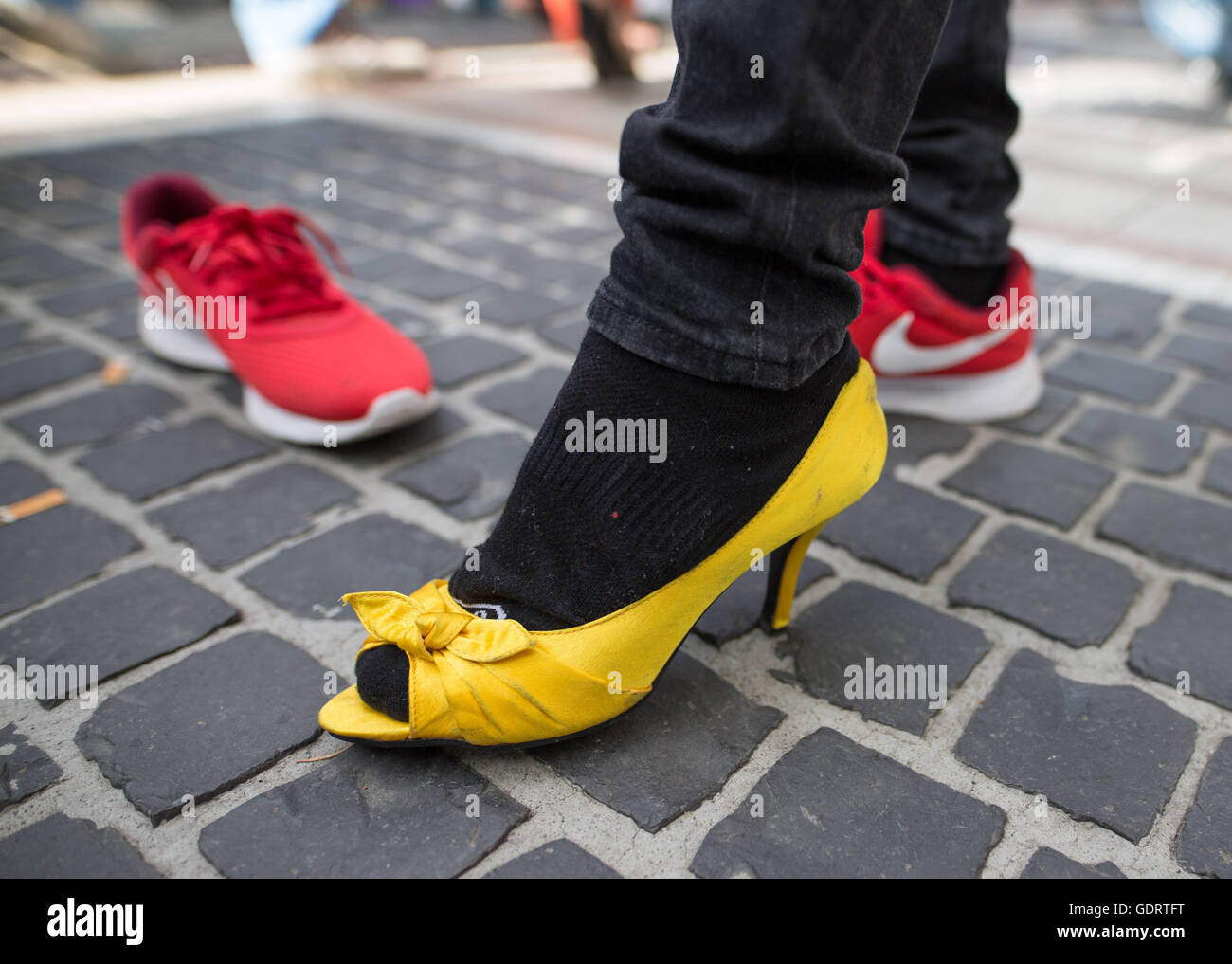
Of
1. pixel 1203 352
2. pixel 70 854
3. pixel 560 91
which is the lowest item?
pixel 70 854

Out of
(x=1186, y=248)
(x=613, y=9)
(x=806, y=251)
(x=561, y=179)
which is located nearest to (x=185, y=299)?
(x=806, y=251)

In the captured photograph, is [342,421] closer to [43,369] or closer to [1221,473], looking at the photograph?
[43,369]

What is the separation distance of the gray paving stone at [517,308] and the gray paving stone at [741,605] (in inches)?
49.3

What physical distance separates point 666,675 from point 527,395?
3.31 feet

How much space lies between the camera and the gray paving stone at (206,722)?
117 centimetres

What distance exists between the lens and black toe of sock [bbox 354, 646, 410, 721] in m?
1.15

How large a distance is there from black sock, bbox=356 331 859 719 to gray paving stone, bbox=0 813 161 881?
0.32 meters

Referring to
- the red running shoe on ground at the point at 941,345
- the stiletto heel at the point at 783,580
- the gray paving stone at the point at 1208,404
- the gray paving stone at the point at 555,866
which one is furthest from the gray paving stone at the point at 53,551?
the gray paving stone at the point at 1208,404

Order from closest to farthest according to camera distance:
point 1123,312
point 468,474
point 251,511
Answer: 1. point 251,511
2. point 468,474
3. point 1123,312

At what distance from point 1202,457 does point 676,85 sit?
1549 mm

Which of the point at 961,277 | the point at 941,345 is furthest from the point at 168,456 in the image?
the point at 961,277

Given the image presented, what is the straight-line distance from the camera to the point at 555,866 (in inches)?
42.4

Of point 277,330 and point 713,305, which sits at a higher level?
point 713,305

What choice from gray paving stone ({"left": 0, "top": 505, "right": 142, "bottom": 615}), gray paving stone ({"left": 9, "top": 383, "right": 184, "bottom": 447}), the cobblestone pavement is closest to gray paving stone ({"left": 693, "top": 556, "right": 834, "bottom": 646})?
the cobblestone pavement
